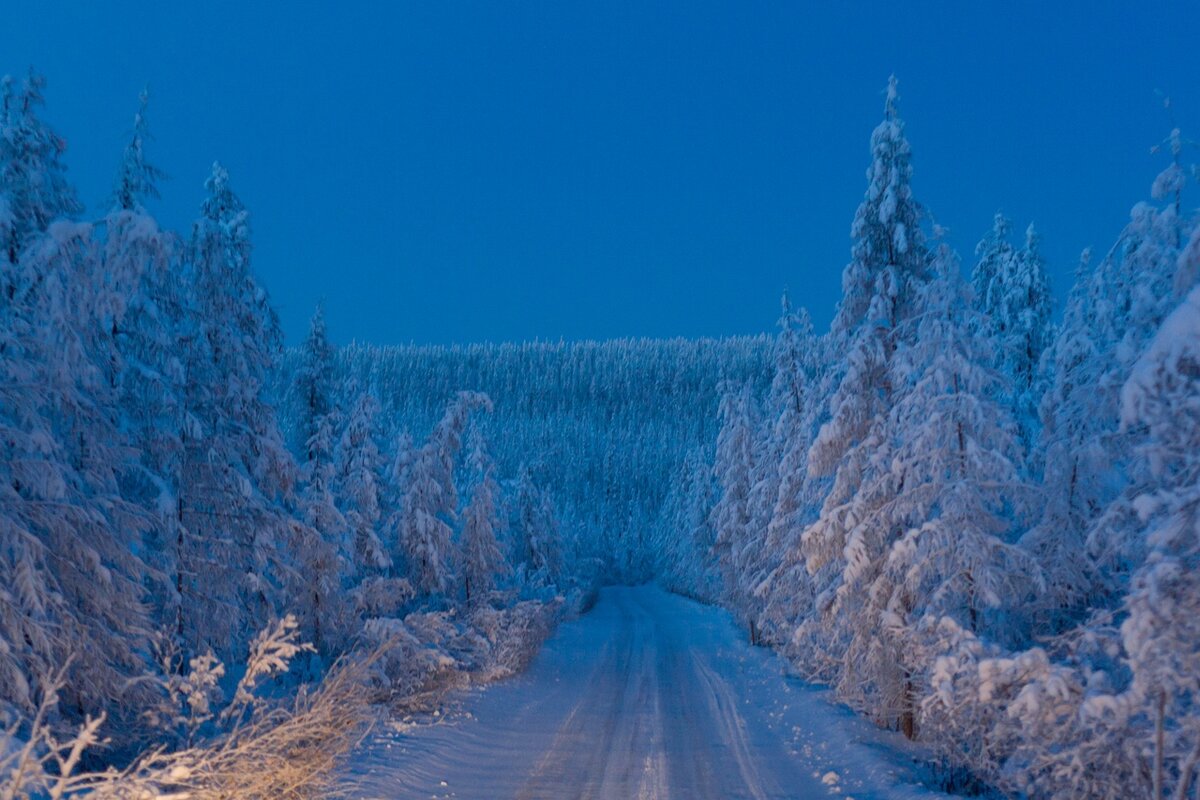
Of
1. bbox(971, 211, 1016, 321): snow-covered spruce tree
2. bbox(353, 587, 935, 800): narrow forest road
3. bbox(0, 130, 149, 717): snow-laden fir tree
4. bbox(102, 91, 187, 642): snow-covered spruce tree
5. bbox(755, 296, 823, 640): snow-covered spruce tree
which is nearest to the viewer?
bbox(0, 130, 149, 717): snow-laden fir tree

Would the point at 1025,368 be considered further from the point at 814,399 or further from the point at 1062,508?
the point at 1062,508

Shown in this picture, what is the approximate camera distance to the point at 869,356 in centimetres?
1559

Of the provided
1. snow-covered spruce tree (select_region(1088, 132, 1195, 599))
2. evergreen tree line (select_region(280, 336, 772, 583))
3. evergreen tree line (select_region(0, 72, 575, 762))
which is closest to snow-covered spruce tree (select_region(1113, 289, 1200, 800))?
snow-covered spruce tree (select_region(1088, 132, 1195, 599))

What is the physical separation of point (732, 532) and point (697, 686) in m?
14.8

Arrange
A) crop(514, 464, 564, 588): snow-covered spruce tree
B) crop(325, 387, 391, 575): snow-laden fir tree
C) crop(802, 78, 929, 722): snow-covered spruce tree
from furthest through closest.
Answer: crop(514, 464, 564, 588): snow-covered spruce tree, crop(325, 387, 391, 575): snow-laden fir tree, crop(802, 78, 929, 722): snow-covered spruce tree

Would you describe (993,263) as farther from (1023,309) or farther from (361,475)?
(361,475)

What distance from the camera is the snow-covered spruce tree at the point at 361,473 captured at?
78.1ft

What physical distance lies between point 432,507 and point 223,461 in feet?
39.7

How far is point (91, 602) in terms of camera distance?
10.4 metres

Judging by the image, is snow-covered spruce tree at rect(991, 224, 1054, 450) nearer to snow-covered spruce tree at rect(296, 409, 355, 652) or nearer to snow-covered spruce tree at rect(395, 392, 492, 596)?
snow-covered spruce tree at rect(395, 392, 492, 596)

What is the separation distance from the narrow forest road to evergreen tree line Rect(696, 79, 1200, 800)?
125cm

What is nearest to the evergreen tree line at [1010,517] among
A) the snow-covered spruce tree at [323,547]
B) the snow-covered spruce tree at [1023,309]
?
the snow-covered spruce tree at [1023,309]

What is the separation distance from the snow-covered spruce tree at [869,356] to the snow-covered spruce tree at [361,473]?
539 inches

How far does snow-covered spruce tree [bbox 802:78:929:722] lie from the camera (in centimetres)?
1505
